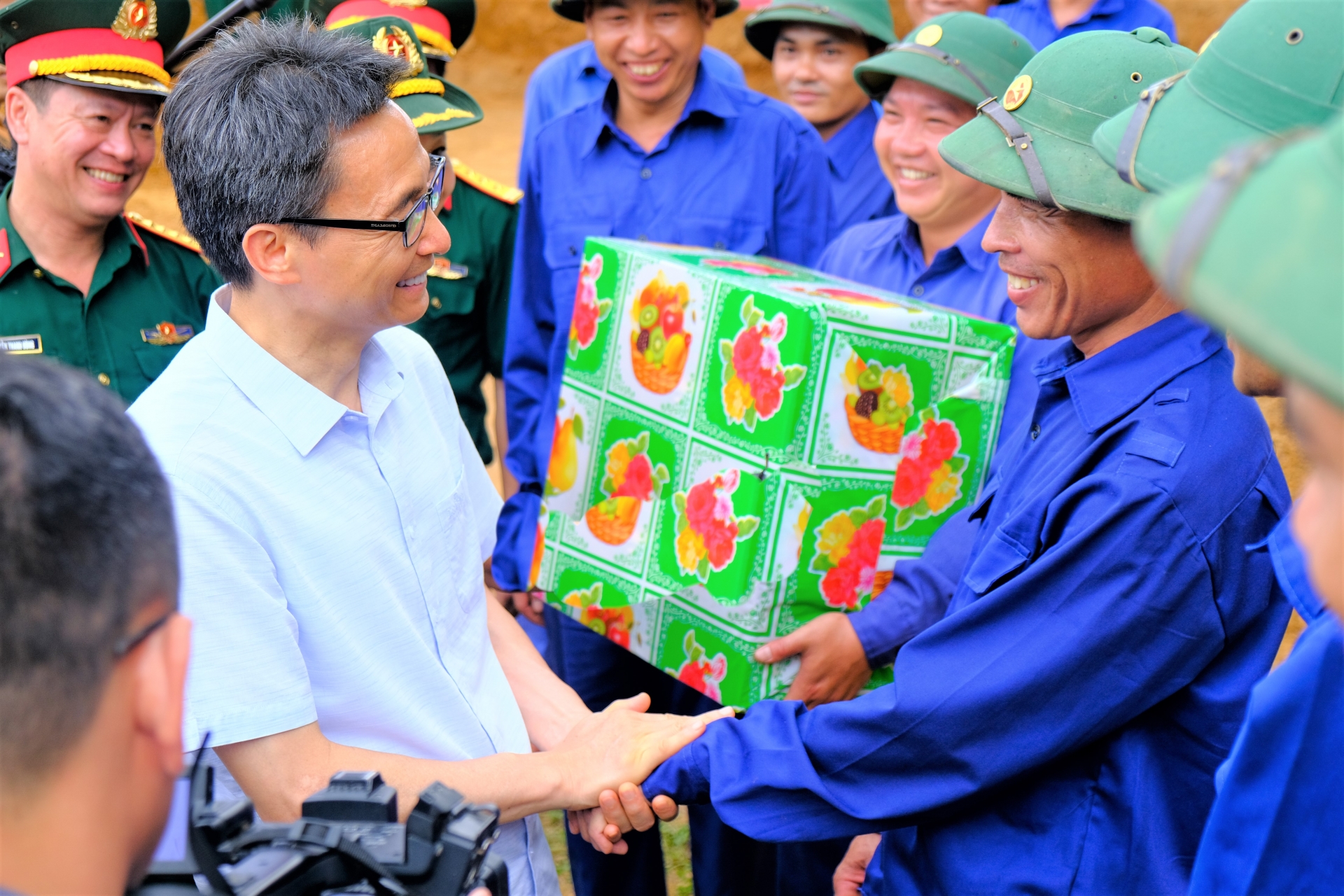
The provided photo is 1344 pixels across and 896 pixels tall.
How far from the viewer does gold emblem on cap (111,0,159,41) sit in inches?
122

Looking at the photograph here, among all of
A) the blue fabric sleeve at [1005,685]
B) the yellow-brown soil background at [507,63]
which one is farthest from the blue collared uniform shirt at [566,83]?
the yellow-brown soil background at [507,63]

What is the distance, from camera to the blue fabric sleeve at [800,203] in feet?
11.6

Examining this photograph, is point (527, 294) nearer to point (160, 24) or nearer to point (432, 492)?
point (160, 24)

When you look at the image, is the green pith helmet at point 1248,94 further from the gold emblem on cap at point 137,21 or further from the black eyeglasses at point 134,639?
the gold emblem on cap at point 137,21

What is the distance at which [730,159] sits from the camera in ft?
11.5

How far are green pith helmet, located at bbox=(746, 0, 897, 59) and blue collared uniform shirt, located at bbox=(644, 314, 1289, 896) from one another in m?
2.89

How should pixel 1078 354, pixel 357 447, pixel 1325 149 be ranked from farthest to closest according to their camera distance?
1. pixel 1078 354
2. pixel 357 447
3. pixel 1325 149

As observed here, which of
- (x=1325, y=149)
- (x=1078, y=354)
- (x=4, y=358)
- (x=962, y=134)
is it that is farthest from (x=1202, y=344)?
(x=4, y=358)

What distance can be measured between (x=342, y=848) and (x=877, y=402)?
1.37 metres

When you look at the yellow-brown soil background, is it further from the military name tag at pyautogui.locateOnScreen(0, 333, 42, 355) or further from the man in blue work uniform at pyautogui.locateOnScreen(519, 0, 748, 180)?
the military name tag at pyautogui.locateOnScreen(0, 333, 42, 355)

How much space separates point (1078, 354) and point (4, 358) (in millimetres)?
1689

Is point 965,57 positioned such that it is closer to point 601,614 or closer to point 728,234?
point 728,234

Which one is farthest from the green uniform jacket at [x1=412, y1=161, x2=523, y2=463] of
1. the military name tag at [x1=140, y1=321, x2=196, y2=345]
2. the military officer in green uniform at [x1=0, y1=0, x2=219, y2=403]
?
the military officer in green uniform at [x1=0, y1=0, x2=219, y2=403]

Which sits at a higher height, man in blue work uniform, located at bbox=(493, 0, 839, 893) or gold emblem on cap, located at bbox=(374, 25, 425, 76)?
gold emblem on cap, located at bbox=(374, 25, 425, 76)
